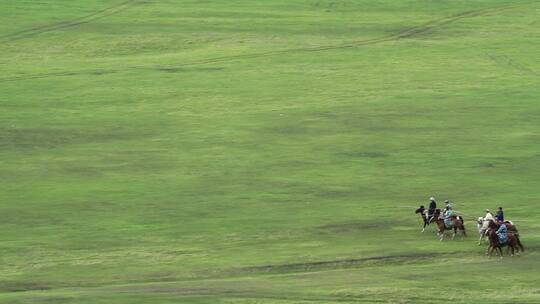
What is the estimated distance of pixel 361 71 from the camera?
8438 centimetres

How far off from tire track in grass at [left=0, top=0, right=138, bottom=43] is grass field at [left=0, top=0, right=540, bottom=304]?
0.78 feet

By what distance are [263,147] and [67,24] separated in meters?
34.7

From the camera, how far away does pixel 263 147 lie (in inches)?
2648

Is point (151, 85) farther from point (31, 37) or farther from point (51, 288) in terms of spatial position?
point (51, 288)

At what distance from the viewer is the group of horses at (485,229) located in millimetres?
44775

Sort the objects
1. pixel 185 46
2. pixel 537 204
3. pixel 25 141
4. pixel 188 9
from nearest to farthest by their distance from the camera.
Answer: pixel 537 204 < pixel 25 141 < pixel 185 46 < pixel 188 9

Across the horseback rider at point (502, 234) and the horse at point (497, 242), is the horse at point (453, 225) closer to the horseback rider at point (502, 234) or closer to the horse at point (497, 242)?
the horse at point (497, 242)

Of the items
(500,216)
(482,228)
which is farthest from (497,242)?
(500,216)

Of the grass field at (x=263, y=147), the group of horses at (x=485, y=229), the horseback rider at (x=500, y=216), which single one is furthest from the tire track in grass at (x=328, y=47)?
the horseback rider at (x=500, y=216)

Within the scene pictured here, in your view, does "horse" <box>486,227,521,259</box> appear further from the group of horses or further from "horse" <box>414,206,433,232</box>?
"horse" <box>414,206,433,232</box>

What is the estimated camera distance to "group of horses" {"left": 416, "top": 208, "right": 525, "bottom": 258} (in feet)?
147

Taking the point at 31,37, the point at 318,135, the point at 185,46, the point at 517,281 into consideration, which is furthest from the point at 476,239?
the point at 31,37

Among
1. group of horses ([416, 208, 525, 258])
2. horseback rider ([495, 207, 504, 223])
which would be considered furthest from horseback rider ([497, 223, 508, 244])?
horseback rider ([495, 207, 504, 223])

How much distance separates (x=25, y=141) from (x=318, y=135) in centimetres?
1442
